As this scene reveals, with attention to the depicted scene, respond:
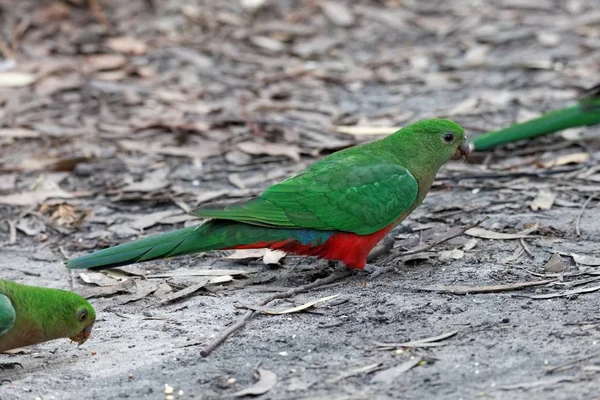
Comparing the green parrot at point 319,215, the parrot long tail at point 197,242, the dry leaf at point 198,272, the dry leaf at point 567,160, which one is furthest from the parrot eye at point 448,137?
the dry leaf at point 567,160

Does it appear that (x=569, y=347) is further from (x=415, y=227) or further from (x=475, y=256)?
(x=415, y=227)

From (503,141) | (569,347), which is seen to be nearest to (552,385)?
(569,347)

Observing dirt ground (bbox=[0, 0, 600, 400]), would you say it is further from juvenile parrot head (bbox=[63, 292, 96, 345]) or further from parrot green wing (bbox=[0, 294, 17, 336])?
parrot green wing (bbox=[0, 294, 17, 336])

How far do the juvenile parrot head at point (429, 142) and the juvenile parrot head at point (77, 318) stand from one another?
2071mm

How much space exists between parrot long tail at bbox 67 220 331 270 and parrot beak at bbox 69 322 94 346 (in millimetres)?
540

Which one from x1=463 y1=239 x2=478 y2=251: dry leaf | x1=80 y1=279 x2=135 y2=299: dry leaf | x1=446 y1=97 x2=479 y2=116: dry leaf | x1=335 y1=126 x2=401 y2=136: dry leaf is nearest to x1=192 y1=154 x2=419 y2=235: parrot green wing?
x1=463 y1=239 x2=478 y2=251: dry leaf

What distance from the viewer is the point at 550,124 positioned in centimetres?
711

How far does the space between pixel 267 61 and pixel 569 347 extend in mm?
6015

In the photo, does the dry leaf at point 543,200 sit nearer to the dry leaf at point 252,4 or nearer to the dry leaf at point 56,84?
the dry leaf at point 56,84

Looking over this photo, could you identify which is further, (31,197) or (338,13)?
(338,13)

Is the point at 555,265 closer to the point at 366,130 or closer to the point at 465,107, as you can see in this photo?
the point at 366,130

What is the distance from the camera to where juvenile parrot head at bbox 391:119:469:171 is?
5492 mm

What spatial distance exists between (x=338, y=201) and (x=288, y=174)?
5.94 feet

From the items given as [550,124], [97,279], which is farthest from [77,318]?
[550,124]
